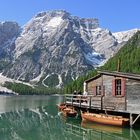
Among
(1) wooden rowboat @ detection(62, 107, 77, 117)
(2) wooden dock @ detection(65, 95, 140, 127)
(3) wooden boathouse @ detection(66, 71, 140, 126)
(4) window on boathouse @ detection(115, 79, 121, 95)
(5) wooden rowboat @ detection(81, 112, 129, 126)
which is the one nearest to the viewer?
(3) wooden boathouse @ detection(66, 71, 140, 126)

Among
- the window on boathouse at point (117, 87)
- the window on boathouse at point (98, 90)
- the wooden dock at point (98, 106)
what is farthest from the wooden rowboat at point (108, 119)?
the window on boathouse at point (98, 90)

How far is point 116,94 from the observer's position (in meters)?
53.8

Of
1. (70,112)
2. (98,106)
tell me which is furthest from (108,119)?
(70,112)

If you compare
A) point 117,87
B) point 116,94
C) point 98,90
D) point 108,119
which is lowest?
point 108,119

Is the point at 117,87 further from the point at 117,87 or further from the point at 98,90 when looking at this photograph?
the point at 98,90

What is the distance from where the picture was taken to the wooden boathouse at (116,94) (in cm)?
4975

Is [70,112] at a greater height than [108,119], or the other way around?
[70,112]

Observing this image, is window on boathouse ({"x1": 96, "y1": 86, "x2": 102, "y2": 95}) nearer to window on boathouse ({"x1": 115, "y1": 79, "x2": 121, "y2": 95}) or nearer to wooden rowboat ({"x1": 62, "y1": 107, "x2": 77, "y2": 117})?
window on boathouse ({"x1": 115, "y1": 79, "x2": 121, "y2": 95})

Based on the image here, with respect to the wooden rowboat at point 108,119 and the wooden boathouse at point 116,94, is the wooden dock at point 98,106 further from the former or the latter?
the wooden rowboat at point 108,119

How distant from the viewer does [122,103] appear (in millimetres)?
52156

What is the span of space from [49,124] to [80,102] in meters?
7.01

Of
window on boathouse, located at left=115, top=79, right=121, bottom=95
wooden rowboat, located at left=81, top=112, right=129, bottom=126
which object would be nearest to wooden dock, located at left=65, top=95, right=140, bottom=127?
wooden rowboat, located at left=81, top=112, right=129, bottom=126

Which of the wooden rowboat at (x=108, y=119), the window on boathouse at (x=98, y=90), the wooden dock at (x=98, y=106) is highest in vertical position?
the window on boathouse at (x=98, y=90)

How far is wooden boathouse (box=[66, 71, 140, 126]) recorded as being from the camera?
49.8 metres
